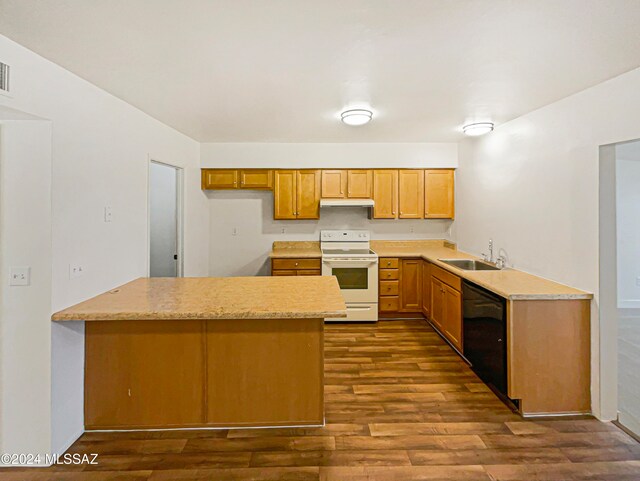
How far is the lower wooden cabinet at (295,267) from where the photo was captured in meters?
4.72

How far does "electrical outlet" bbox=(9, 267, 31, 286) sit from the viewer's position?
2084mm

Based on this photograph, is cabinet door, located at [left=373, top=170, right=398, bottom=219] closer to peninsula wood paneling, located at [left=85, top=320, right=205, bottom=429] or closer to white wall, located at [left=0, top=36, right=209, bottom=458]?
white wall, located at [left=0, top=36, right=209, bottom=458]

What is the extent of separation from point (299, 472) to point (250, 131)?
10.8ft

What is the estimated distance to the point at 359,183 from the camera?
16.4 ft

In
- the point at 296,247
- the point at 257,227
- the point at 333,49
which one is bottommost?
the point at 296,247

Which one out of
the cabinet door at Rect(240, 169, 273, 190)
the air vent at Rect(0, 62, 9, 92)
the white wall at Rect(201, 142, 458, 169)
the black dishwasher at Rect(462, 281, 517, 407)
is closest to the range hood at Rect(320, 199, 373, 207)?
the white wall at Rect(201, 142, 458, 169)

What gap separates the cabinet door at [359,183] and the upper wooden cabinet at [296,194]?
0.43 metres

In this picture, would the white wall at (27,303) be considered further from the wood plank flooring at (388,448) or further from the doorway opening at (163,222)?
the doorway opening at (163,222)

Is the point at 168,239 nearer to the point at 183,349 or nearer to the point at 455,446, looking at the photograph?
the point at 183,349

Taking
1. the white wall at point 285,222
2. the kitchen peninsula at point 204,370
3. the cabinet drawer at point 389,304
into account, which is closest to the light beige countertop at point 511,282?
the cabinet drawer at point 389,304

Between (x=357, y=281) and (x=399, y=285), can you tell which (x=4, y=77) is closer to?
(x=357, y=281)

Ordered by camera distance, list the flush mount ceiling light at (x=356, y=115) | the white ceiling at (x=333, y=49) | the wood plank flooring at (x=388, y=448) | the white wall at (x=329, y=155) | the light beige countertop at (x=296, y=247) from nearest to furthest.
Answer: the white ceiling at (x=333, y=49), the wood plank flooring at (x=388, y=448), the flush mount ceiling light at (x=356, y=115), the white wall at (x=329, y=155), the light beige countertop at (x=296, y=247)

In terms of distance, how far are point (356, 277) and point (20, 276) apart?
3.36 meters

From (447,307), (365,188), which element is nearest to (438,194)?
(365,188)
